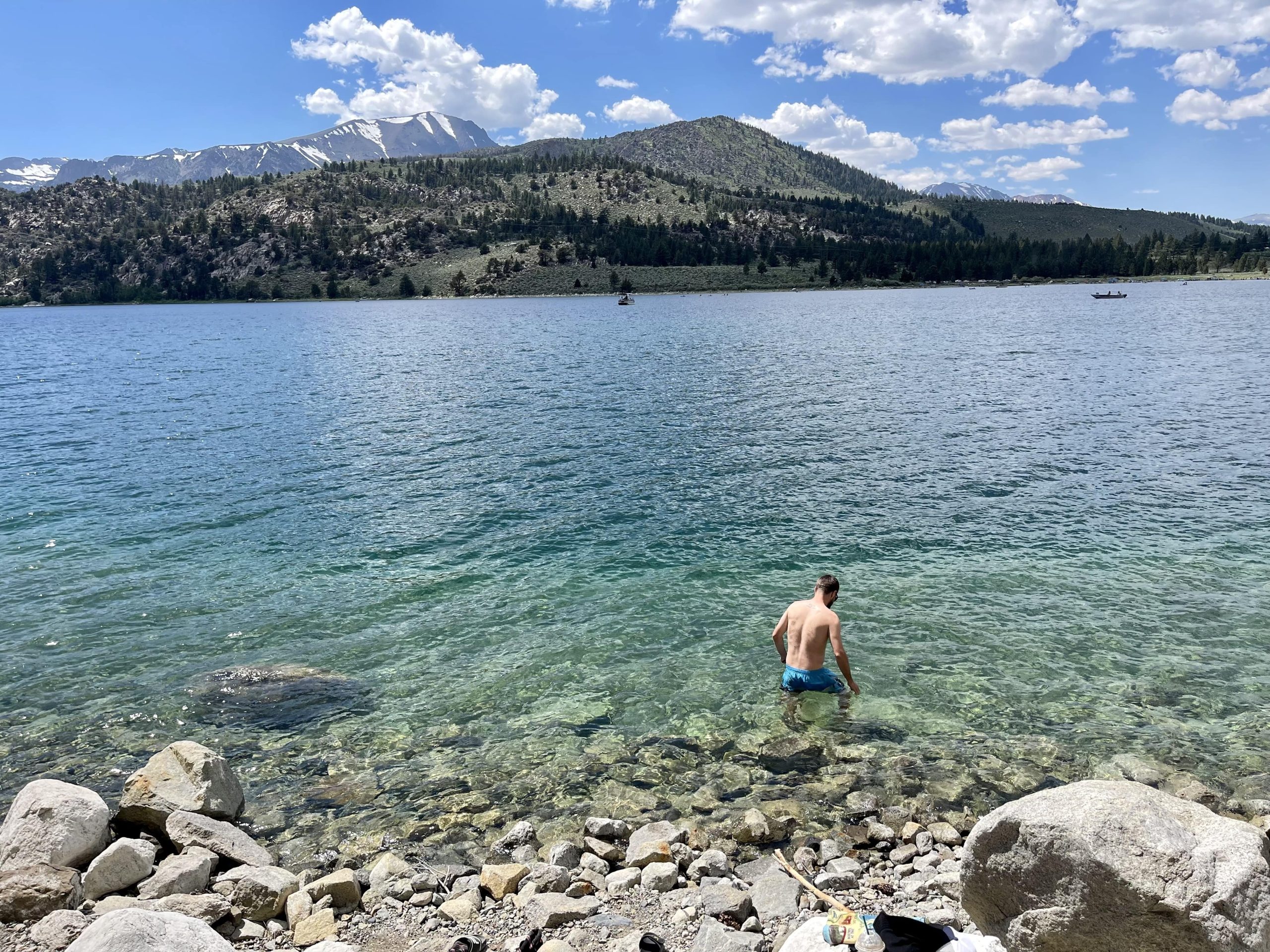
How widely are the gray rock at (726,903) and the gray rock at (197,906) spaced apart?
5799mm

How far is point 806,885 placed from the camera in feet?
28.2

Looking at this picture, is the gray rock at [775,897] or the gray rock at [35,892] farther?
the gray rock at [775,897]

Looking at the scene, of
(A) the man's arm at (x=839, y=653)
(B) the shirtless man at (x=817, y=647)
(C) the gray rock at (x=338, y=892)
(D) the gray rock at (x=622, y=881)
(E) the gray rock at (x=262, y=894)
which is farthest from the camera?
(B) the shirtless man at (x=817, y=647)

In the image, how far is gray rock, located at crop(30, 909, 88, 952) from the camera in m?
8.40

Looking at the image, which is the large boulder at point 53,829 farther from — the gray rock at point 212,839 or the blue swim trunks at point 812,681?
the blue swim trunks at point 812,681

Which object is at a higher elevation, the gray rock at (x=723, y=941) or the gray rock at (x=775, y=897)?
the gray rock at (x=723, y=941)

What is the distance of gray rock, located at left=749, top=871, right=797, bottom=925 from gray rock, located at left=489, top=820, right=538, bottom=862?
349 centimetres

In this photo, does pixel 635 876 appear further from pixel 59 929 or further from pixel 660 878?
pixel 59 929

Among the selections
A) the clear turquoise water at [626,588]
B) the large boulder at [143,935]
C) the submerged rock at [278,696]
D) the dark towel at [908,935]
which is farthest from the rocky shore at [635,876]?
the submerged rock at [278,696]

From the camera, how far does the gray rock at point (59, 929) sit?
8398mm

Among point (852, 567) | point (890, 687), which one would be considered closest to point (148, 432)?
point (852, 567)

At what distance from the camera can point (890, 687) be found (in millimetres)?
15953

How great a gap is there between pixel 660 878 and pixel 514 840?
8.15ft

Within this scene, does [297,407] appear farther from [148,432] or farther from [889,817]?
[889,817]
